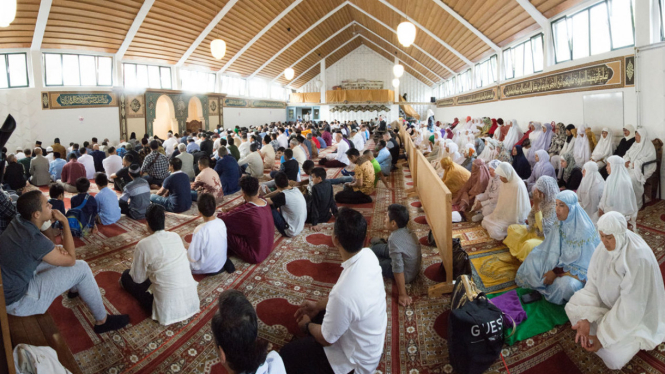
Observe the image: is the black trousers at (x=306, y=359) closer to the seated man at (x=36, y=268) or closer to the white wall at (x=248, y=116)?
the seated man at (x=36, y=268)

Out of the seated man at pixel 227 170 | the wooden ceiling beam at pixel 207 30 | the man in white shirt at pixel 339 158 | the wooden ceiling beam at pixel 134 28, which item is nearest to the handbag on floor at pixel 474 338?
the seated man at pixel 227 170

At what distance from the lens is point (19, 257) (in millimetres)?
2061

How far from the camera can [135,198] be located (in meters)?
4.94

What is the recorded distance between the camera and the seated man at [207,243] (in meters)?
3.06

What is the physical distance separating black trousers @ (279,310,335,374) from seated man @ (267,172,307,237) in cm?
226

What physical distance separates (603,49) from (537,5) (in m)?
1.78

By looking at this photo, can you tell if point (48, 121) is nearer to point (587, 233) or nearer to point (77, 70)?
point (77, 70)

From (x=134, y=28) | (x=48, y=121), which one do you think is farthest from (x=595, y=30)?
(x=48, y=121)

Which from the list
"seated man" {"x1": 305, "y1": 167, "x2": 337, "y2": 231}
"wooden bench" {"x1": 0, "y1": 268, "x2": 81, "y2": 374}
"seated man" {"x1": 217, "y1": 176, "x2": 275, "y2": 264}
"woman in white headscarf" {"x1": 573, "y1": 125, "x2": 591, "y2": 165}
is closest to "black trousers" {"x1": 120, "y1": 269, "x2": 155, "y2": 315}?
"wooden bench" {"x1": 0, "y1": 268, "x2": 81, "y2": 374}

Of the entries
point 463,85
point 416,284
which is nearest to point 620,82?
point 416,284

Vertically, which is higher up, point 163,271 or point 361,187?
point 361,187

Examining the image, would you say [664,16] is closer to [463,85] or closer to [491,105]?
[491,105]

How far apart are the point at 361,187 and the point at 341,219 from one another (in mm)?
3957

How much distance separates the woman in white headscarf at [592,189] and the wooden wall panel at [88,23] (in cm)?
1011
